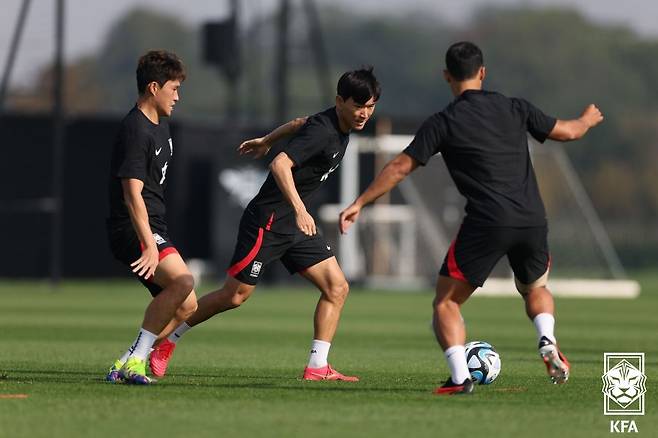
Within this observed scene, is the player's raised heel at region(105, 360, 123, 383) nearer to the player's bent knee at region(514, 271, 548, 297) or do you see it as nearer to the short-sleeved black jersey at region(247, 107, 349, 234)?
the short-sleeved black jersey at region(247, 107, 349, 234)

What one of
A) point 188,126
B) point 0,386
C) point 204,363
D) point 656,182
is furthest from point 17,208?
point 656,182

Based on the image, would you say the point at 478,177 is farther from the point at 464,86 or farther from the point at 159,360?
the point at 159,360

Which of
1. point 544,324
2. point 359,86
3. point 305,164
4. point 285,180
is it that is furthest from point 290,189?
point 544,324

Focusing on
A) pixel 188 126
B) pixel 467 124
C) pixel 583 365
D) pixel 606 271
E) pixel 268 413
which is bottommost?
pixel 268 413

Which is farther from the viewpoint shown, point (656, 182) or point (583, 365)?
point (656, 182)

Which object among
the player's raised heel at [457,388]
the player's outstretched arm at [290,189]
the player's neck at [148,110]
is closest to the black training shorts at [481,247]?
the player's raised heel at [457,388]

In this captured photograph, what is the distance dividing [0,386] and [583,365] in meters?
4.94

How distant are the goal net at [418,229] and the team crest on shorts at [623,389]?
22.7 m

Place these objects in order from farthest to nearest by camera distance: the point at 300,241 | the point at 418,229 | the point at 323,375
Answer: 1. the point at 418,229
2. the point at 300,241
3. the point at 323,375

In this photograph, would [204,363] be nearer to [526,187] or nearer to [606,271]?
[526,187]

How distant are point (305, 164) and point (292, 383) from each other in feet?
4.92

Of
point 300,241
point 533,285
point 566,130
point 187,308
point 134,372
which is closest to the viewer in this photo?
point 566,130

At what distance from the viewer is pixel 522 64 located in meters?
103

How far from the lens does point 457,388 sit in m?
9.54
